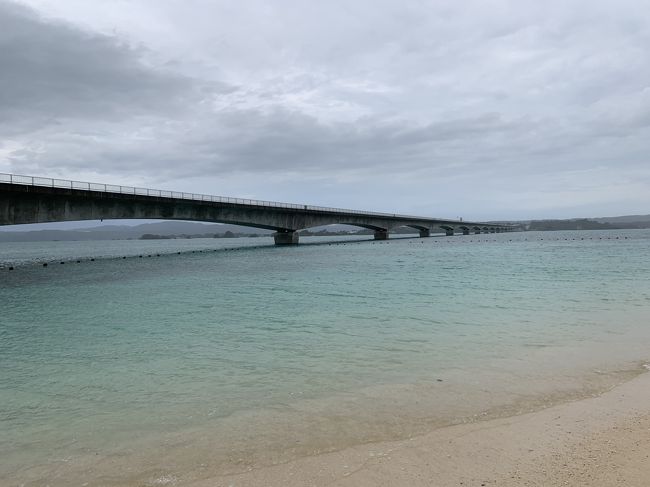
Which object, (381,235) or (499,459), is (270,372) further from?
(381,235)

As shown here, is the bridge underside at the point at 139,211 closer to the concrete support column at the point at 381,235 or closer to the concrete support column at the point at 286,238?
the concrete support column at the point at 286,238

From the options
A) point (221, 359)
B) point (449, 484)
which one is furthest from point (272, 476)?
point (221, 359)

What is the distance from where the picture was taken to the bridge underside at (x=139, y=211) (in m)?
43.8

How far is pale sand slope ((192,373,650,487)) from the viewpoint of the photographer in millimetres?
4727

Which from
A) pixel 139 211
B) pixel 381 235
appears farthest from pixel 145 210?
pixel 381 235

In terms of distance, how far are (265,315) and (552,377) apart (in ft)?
36.9

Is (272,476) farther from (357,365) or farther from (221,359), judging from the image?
(221,359)

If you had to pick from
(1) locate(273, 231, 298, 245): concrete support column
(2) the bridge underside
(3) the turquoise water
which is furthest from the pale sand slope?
(1) locate(273, 231, 298, 245): concrete support column

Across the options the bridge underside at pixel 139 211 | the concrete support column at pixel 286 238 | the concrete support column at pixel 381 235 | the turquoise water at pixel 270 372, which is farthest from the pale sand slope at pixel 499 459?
the concrete support column at pixel 381 235

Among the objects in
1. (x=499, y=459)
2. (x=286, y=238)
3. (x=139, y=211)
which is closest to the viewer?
(x=499, y=459)

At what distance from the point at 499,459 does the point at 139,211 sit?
60.6 metres

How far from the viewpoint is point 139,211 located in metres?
58.6

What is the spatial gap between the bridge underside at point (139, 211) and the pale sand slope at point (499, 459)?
4818 centimetres

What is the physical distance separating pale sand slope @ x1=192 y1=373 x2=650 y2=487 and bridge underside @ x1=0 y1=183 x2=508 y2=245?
158 feet
